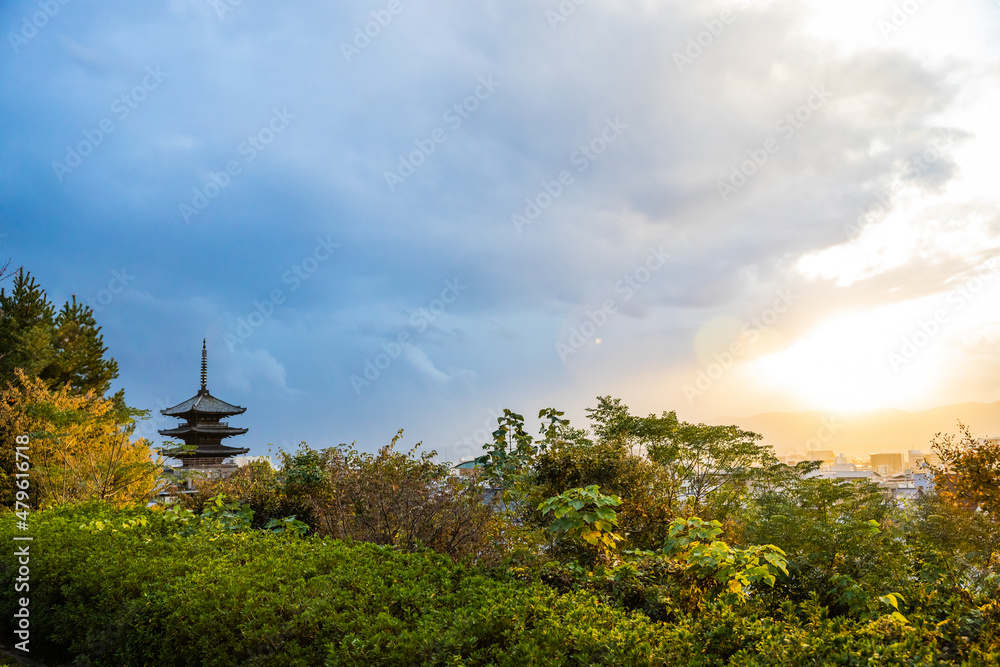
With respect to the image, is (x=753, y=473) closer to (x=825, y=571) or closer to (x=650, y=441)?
(x=650, y=441)

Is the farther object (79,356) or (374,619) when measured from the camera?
(79,356)

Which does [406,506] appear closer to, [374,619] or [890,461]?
[374,619]

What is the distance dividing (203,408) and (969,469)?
3716 cm

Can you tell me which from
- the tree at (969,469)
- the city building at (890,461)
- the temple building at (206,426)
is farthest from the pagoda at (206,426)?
the city building at (890,461)

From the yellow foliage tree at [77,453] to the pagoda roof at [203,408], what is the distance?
24586 mm

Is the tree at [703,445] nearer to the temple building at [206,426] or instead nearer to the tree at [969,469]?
the tree at [969,469]

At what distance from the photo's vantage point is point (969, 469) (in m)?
5.75

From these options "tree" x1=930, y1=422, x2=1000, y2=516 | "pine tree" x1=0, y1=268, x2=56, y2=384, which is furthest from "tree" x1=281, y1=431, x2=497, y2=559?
"pine tree" x1=0, y1=268, x2=56, y2=384

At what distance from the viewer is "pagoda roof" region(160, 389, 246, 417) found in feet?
115

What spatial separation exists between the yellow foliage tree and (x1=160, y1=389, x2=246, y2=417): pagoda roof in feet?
80.7

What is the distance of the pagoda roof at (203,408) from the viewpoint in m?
35.2

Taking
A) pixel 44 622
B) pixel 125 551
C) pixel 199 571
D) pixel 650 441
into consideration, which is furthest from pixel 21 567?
pixel 650 441

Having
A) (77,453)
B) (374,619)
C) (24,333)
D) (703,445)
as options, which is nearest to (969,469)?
(374,619)

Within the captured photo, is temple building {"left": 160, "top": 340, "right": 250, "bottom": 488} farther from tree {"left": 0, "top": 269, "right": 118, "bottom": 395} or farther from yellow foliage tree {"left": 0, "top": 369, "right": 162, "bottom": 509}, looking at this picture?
yellow foliage tree {"left": 0, "top": 369, "right": 162, "bottom": 509}
